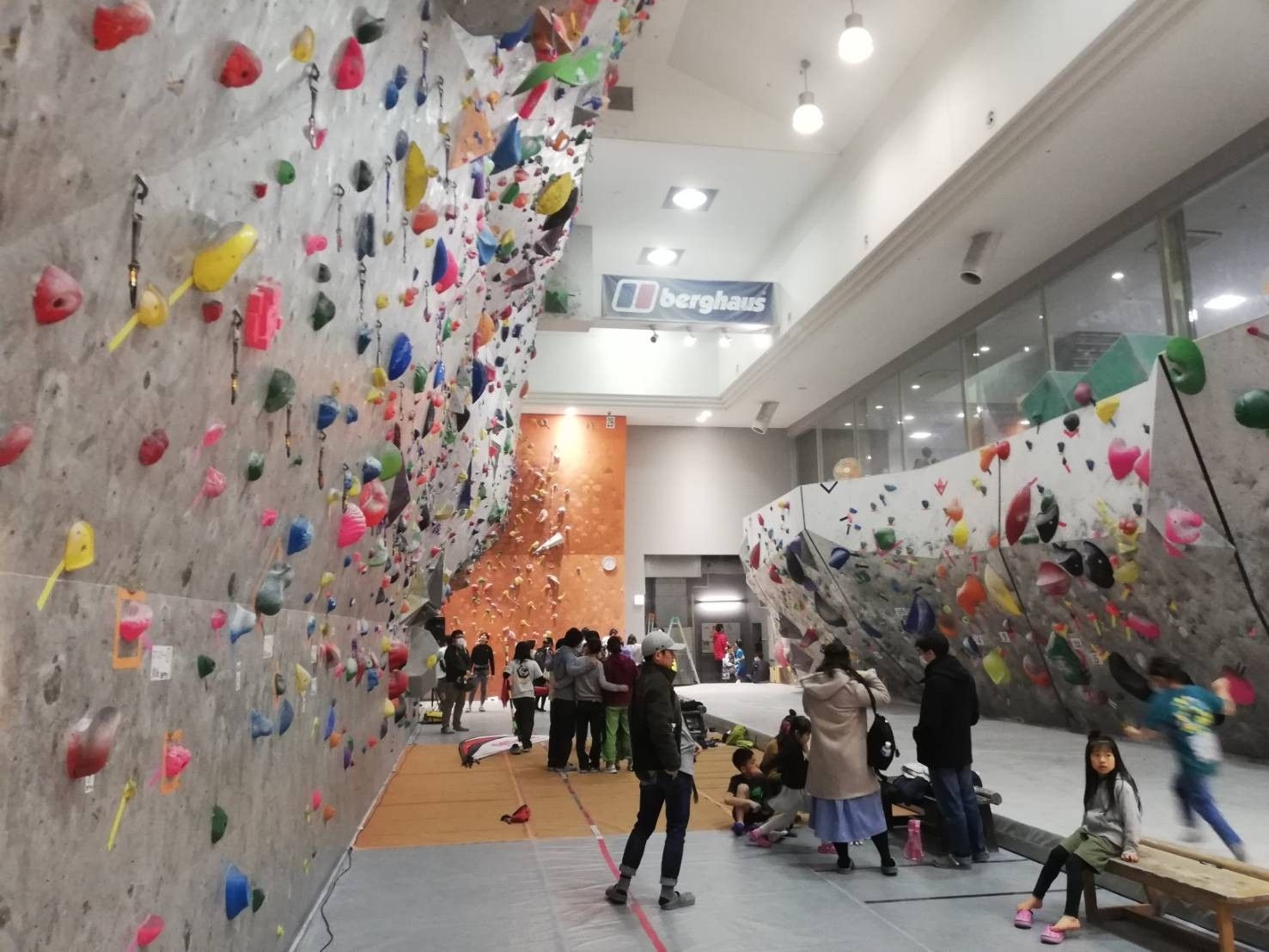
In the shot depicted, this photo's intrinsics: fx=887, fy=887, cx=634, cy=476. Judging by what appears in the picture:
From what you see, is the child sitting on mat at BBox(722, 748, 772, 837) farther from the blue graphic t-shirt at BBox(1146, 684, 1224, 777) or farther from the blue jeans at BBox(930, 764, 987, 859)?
the blue graphic t-shirt at BBox(1146, 684, 1224, 777)

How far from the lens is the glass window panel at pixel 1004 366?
952cm

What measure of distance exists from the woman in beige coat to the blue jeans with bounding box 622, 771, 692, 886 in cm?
90

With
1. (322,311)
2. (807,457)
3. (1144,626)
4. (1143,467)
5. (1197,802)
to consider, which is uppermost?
(807,457)

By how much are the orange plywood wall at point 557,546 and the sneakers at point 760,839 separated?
1233cm

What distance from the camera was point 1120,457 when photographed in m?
6.36

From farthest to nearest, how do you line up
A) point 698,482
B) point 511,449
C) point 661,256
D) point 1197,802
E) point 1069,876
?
point 698,482 < point 661,256 < point 511,449 < point 1197,802 < point 1069,876

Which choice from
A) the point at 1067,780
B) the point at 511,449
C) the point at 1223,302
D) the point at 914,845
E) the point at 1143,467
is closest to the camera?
the point at 914,845

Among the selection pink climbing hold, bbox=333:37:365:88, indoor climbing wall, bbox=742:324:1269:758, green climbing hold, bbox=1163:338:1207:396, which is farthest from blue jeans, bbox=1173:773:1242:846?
pink climbing hold, bbox=333:37:365:88

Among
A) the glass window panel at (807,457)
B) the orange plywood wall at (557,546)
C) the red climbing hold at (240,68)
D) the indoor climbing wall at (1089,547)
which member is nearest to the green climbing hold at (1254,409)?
the indoor climbing wall at (1089,547)

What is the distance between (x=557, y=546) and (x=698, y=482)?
3.55m

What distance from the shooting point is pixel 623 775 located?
8.18m

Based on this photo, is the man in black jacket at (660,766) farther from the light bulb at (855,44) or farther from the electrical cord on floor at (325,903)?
the light bulb at (855,44)

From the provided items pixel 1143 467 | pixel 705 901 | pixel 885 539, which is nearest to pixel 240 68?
pixel 705 901

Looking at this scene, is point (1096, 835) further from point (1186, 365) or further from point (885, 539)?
point (885, 539)
